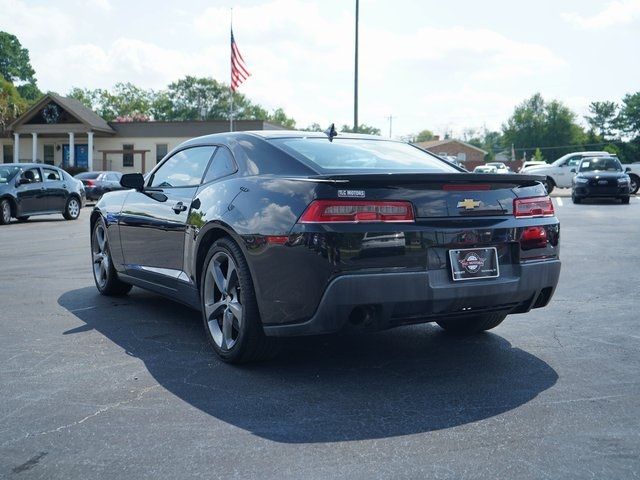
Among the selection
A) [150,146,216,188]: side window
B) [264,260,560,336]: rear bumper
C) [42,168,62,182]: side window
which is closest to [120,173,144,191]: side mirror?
[150,146,216,188]: side window

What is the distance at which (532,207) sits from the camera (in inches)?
189

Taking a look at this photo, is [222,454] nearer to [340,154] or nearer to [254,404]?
[254,404]

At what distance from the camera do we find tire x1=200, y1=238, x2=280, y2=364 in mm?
4629

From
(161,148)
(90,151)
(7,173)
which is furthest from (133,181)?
(161,148)

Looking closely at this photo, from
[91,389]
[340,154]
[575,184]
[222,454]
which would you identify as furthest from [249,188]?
[575,184]

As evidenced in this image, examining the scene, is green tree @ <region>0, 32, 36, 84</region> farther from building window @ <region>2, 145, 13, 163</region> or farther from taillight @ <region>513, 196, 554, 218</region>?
taillight @ <region>513, 196, 554, 218</region>

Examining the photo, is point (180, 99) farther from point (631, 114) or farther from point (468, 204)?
point (468, 204)

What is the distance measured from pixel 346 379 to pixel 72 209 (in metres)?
17.2

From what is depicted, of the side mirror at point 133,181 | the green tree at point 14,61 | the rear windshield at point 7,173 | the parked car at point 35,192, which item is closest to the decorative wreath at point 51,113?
the parked car at point 35,192

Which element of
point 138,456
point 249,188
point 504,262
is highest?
point 249,188

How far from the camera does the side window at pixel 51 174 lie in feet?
63.9

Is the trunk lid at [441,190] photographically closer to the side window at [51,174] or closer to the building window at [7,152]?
the side window at [51,174]

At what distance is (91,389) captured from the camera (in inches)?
171

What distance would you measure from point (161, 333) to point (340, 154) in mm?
1967
